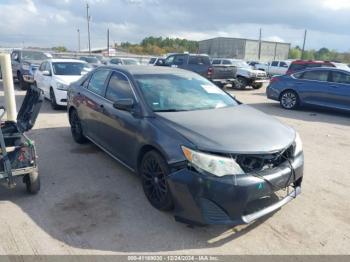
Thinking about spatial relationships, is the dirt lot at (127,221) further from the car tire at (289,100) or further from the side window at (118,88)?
the car tire at (289,100)

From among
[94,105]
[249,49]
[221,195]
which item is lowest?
[221,195]

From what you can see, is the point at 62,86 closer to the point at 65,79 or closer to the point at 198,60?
the point at 65,79

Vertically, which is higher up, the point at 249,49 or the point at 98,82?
the point at 249,49

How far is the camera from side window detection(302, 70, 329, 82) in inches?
430

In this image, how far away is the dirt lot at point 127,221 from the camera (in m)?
3.19

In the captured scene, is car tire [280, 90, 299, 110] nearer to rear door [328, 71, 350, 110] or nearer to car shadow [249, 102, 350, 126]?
car shadow [249, 102, 350, 126]

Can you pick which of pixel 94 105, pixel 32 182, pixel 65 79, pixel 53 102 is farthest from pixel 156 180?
pixel 53 102

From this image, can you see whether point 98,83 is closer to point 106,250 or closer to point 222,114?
point 222,114

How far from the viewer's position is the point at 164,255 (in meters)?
3.06

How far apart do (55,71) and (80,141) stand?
5144mm

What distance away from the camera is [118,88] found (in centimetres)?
479

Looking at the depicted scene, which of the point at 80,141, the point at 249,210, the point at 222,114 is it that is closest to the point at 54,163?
the point at 80,141

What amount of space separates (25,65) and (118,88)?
11745mm

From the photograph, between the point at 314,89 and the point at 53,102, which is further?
the point at 314,89
